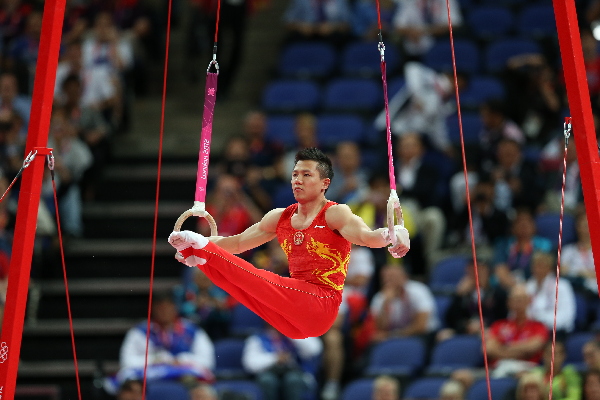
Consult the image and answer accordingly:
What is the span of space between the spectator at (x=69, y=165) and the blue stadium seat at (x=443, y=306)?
3.62 metres

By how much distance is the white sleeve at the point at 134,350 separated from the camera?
7.91 metres

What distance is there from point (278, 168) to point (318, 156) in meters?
4.10

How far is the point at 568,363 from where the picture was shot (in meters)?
7.42

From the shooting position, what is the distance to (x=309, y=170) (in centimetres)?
515

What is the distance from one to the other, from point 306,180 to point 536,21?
635 centimetres

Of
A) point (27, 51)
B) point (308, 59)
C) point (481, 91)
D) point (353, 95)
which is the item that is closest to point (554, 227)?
point (481, 91)

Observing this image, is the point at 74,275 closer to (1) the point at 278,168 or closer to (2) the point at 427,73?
(1) the point at 278,168

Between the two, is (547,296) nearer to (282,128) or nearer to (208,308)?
(208,308)


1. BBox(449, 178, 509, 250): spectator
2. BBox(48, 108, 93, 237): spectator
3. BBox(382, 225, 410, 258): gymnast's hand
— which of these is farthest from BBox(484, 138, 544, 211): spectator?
BBox(382, 225, 410, 258): gymnast's hand

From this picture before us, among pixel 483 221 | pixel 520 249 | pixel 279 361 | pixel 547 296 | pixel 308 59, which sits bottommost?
pixel 279 361

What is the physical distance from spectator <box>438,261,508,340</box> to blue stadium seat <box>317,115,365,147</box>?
86.2 inches

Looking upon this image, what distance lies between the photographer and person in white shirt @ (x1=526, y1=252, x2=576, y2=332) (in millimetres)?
7617

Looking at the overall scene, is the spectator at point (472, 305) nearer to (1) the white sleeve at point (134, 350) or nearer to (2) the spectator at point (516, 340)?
(2) the spectator at point (516, 340)

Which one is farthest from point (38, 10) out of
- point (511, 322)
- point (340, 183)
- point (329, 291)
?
point (329, 291)
